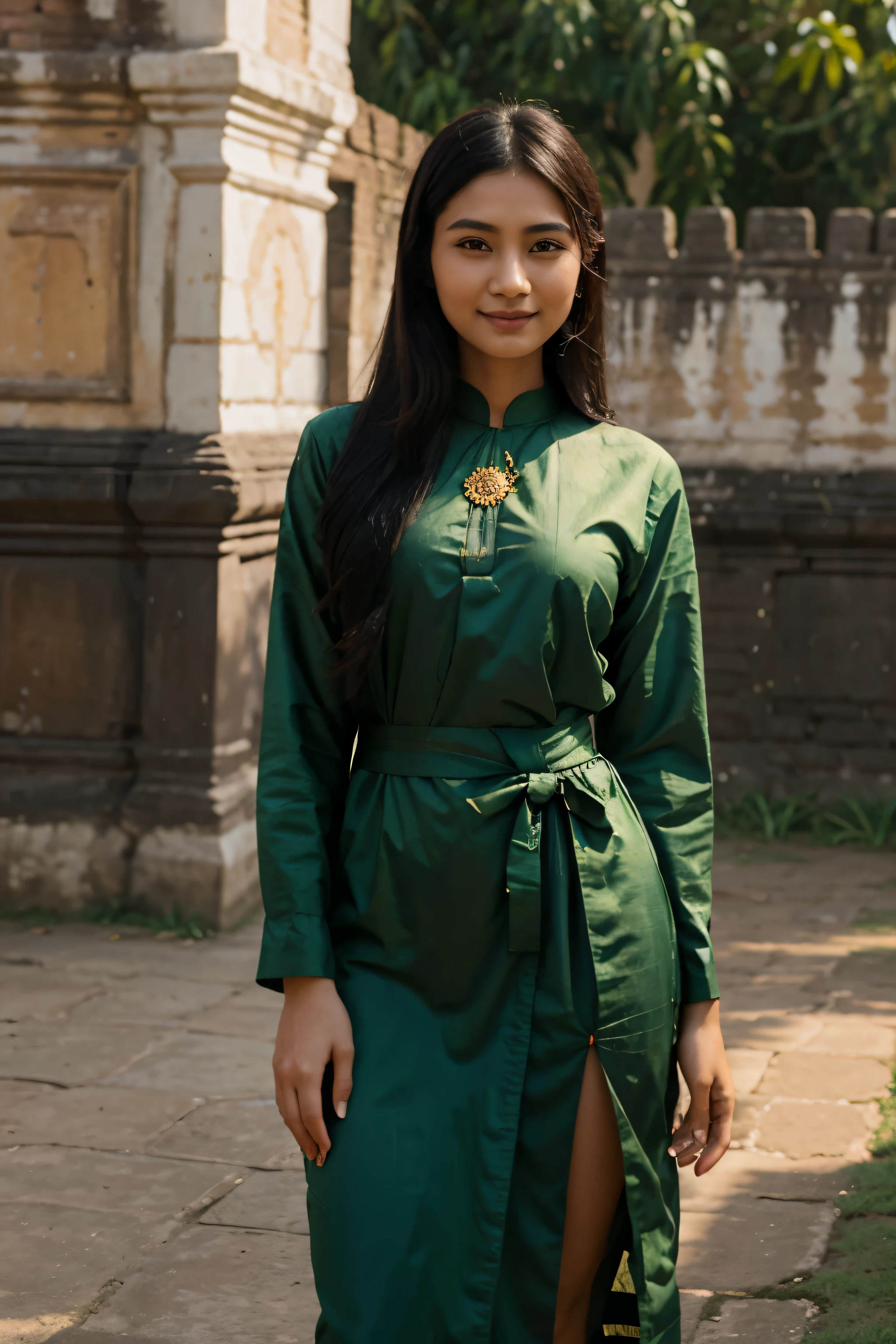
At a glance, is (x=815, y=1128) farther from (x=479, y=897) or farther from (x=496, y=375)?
(x=496, y=375)

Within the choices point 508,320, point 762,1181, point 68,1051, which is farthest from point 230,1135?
point 508,320

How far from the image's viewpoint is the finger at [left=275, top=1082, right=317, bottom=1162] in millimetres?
1861

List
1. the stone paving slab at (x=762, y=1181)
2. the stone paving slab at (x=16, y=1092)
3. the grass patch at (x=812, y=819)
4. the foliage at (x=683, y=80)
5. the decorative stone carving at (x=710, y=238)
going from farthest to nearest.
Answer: the foliage at (x=683, y=80) < the decorative stone carving at (x=710, y=238) < the grass patch at (x=812, y=819) < the stone paving slab at (x=16, y=1092) < the stone paving slab at (x=762, y=1181)

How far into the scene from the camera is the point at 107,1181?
344cm

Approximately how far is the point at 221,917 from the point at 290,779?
3501 millimetres

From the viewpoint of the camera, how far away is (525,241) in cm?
191

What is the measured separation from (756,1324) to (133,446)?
3551 mm

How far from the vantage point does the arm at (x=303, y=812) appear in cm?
185

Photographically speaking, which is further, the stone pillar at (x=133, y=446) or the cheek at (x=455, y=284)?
the stone pillar at (x=133, y=446)

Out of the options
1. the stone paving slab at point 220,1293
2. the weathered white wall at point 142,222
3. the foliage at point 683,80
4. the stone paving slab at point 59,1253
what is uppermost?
the foliage at point 683,80

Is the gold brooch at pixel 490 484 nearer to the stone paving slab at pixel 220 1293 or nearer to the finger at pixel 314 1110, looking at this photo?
the finger at pixel 314 1110

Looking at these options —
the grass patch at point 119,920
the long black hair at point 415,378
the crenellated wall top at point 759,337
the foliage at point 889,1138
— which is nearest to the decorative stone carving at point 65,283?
the grass patch at point 119,920

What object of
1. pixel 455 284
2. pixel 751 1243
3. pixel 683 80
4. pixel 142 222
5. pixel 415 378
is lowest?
pixel 751 1243

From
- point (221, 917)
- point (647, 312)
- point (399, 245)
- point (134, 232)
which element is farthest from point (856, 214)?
point (399, 245)
